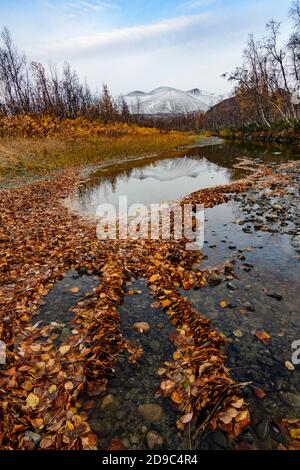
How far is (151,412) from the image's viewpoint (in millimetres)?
3055

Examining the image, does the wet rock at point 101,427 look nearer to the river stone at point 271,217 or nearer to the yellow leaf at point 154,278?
the yellow leaf at point 154,278

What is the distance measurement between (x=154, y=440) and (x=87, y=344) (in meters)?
1.64

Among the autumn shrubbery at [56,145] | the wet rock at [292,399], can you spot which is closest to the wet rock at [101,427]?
the wet rock at [292,399]

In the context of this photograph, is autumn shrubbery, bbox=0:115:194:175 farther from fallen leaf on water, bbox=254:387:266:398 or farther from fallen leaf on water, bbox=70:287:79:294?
fallen leaf on water, bbox=254:387:266:398

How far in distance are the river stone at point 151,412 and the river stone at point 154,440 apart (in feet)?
0.47

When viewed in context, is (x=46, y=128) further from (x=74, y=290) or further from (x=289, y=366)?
(x=289, y=366)

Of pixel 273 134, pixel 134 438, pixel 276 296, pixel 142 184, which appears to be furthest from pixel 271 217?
pixel 273 134

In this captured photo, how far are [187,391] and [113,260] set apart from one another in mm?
3756

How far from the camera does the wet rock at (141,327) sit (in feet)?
14.3

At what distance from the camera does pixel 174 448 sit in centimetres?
271

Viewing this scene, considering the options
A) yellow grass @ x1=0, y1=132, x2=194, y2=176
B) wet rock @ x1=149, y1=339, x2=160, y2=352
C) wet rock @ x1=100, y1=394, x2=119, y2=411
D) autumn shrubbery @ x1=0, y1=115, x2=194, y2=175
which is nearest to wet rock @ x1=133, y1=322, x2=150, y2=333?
wet rock @ x1=149, y1=339, x2=160, y2=352

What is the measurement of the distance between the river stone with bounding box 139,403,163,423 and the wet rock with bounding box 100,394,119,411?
0.31 meters
